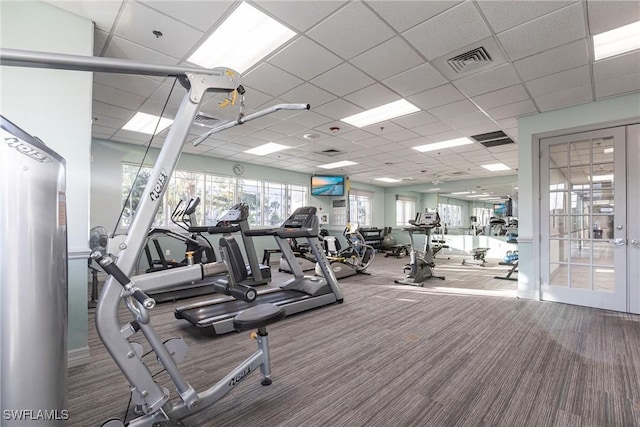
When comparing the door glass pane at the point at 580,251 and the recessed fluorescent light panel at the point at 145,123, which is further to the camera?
the recessed fluorescent light panel at the point at 145,123

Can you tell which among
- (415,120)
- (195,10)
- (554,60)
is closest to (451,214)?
(415,120)

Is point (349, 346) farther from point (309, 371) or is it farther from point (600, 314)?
point (600, 314)

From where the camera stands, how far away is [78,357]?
2.37 meters

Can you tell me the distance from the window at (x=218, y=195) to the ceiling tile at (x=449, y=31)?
503 cm

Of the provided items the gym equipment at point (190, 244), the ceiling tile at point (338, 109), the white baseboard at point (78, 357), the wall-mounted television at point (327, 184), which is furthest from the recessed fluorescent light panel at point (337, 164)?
the white baseboard at point (78, 357)

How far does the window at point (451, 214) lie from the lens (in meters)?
12.6

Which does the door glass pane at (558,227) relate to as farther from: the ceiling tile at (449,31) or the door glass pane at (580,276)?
the ceiling tile at (449,31)

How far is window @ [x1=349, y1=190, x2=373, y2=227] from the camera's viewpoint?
11.4 m

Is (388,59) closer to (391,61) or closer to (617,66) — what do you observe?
(391,61)

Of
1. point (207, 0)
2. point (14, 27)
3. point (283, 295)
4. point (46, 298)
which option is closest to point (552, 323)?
point (283, 295)

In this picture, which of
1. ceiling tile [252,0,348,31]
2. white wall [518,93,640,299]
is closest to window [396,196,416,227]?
white wall [518,93,640,299]

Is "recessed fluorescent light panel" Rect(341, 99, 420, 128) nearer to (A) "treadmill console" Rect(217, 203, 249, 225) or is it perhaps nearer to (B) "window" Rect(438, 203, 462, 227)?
(A) "treadmill console" Rect(217, 203, 249, 225)

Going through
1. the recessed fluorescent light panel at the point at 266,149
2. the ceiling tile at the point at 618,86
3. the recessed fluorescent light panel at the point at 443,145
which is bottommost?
the recessed fluorescent light panel at the point at 443,145

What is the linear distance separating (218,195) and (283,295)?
4.51 metres
